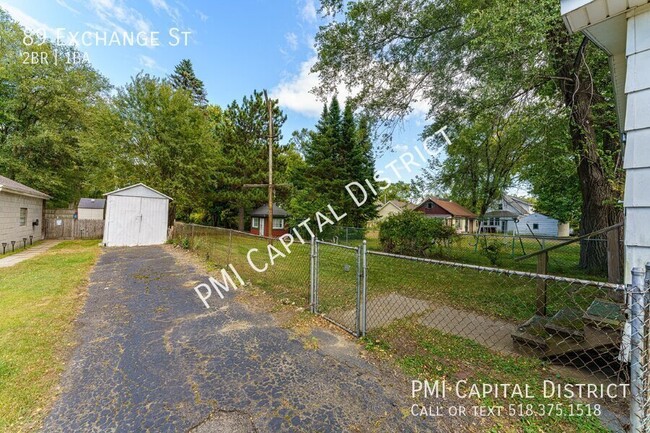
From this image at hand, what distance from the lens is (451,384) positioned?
7.69 ft

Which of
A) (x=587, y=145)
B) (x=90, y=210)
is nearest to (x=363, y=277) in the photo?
(x=587, y=145)

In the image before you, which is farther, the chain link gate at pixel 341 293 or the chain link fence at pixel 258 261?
the chain link fence at pixel 258 261

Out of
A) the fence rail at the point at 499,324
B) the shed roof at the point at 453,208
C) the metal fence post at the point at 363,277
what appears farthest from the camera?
the shed roof at the point at 453,208

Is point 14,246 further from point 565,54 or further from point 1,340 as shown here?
point 565,54

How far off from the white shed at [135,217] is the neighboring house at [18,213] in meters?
2.71

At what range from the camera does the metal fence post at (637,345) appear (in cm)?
140

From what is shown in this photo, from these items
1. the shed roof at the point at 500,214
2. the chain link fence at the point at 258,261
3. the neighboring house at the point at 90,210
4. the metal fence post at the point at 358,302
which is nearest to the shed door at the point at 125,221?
the chain link fence at the point at 258,261

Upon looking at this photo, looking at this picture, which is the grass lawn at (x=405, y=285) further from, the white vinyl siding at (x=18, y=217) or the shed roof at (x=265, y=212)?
the shed roof at (x=265, y=212)

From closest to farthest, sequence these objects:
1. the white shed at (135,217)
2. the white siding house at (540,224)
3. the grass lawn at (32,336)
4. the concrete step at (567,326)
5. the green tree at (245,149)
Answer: the grass lawn at (32,336), the concrete step at (567,326), the white shed at (135,217), the green tree at (245,149), the white siding house at (540,224)

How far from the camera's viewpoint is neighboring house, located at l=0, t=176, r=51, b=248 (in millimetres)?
9312

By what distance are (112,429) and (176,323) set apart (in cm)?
193

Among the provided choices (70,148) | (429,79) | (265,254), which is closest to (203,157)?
(70,148)

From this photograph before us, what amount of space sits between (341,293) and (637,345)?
13.5 ft

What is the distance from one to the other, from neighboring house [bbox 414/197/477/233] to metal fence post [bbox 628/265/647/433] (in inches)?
1201
